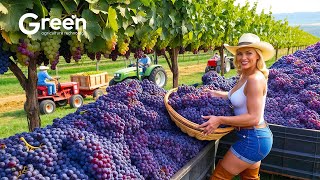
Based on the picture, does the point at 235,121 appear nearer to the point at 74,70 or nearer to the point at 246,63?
the point at 246,63

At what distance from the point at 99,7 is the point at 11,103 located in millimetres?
9049

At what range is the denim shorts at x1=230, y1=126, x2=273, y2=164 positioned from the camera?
275 cm

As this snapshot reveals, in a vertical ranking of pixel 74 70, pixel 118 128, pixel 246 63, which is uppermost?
pixel 246 63

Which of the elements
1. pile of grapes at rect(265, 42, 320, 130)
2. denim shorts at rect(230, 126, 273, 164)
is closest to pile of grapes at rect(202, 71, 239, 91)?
pile of grapes at rect(265, 42, 320, 130)

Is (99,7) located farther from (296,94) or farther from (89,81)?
(89,81)

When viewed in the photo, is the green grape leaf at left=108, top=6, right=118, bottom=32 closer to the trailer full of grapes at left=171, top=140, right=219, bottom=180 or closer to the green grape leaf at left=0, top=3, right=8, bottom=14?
the green grape leaf at left=0, top=3, right=8, bottom=14

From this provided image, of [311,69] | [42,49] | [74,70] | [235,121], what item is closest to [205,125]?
[235,121]

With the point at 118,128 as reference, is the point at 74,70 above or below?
below

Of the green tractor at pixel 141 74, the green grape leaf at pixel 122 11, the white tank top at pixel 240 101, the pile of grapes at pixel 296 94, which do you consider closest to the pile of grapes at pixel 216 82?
the pile of grapes at pixel 296 94

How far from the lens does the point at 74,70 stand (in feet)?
76.5

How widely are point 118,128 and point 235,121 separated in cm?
99

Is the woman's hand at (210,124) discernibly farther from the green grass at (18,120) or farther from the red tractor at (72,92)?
the red tractor at (72,92)

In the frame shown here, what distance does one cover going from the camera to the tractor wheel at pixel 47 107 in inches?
340

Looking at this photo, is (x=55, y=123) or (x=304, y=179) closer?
(x=55, y=123)
